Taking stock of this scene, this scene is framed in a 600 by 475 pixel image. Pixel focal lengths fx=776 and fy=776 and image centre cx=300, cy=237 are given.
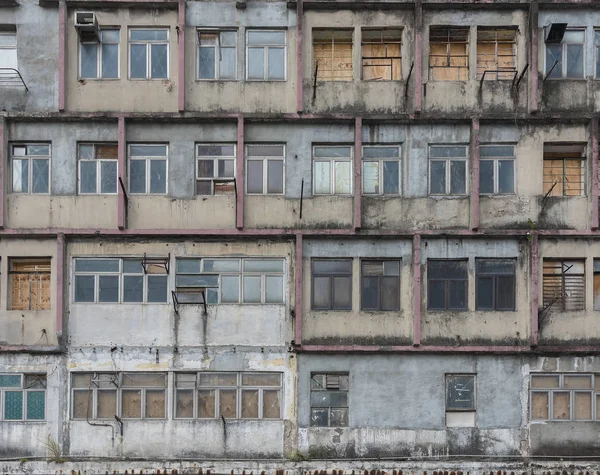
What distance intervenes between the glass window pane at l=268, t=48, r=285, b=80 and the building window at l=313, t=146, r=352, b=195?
190 cm

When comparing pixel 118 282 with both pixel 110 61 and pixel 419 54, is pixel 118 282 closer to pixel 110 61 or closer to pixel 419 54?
pixel 110 61

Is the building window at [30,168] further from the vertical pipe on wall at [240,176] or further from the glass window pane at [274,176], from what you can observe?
the glass window pane at [274,176]

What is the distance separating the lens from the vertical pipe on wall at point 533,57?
17672 millimetres

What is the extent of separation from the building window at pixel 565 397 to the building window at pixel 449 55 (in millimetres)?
7213

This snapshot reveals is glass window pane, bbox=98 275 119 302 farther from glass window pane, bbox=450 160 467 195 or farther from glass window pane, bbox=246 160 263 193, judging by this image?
glass window pane, bbox=450 160 467 195

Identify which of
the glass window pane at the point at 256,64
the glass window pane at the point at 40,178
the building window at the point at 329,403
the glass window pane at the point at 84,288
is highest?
the glass window pane at the point at 256,64

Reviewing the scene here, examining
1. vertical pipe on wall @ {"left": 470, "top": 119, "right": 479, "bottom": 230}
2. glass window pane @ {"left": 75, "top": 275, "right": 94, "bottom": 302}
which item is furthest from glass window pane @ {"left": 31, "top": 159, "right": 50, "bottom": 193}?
vertical pipe on wall @ {"left": 470, "top": 119, "right": 479, "bottom": 230}

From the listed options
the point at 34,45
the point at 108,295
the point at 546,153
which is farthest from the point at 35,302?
the point at 546,153

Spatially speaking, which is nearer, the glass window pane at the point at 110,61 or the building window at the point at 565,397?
the building window at the point at 565,397

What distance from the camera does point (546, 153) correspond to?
1823 centimetres

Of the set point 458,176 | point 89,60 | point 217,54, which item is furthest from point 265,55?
point 458,176

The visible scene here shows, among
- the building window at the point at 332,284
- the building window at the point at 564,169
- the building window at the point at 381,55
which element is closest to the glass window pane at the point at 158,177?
the building window at the point at 332,284

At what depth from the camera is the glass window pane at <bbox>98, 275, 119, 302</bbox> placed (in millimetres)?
17703

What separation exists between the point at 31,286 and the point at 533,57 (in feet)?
41.5
